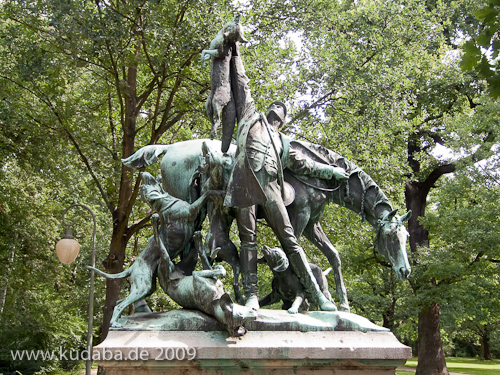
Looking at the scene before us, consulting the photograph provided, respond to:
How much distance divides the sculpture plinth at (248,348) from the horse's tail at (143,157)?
205cm

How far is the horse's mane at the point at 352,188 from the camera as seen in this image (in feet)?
21.0

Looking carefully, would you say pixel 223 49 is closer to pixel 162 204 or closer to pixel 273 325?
pixel 162 204

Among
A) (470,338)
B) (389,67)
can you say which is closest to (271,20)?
(389,67)

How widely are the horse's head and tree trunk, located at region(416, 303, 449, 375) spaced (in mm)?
14690

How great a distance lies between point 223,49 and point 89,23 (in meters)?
8.42

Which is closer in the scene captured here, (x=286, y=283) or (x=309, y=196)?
(x=286, y=283)

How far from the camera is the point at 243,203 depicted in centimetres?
586

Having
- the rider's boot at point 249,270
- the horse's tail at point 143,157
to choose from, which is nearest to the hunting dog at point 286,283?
the rider's boot at point 249,270

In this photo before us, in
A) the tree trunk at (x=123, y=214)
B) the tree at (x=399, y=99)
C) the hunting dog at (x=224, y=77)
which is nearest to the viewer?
the hunting dog at (x=224, y=77)

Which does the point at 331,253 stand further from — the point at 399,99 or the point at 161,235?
the point at 399,99

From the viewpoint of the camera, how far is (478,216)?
59.1ft

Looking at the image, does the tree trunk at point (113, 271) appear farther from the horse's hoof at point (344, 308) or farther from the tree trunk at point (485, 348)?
the tree trunk at point (485, 348)

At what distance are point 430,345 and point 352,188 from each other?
620 inches

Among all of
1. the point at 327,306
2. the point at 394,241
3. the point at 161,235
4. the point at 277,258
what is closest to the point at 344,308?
the point at 327,306
